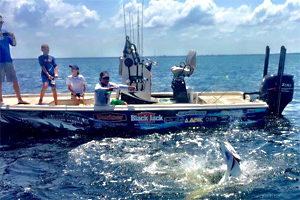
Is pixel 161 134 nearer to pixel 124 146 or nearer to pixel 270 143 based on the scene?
pixel 124 146

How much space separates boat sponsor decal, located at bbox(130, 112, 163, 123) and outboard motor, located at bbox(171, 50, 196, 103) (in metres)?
→ 1.58

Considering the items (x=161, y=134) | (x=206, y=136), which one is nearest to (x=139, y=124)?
(x=161, y=134)

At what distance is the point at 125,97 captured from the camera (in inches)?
356

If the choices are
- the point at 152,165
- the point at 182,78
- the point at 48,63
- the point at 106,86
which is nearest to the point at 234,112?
the point at 182,78

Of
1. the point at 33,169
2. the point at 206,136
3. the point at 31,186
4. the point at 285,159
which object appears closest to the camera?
the point at 31,186

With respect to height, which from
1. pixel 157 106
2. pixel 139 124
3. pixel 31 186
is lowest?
pixel 31 186

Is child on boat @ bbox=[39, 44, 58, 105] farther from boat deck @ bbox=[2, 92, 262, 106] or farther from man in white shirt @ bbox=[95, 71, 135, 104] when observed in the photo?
man in white shirt @ bbox=[95, 71, 135, 104]

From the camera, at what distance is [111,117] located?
27.1ft

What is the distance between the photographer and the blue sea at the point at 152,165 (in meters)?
5.25

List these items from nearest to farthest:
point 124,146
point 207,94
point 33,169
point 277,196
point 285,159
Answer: point 277,196 < point 33,169 < point 285,159 < point 124,146 < point 207,94

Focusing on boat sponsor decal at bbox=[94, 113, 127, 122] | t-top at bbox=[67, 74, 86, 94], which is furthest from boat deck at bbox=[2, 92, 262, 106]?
boat sponsor decal at bbox=[94, 113, 127, 122]

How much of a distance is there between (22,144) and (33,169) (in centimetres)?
184

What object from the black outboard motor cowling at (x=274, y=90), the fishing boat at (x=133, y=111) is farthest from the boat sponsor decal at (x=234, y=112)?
the black outboard motor cowling at (x=274, y=90)

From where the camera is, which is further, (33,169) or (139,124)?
(139,124)
